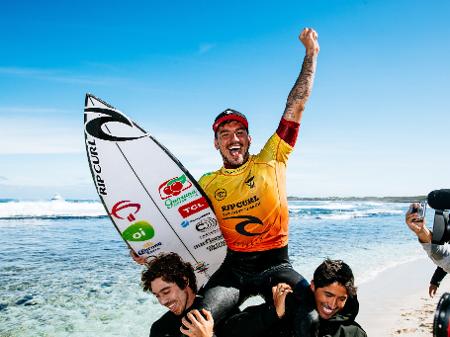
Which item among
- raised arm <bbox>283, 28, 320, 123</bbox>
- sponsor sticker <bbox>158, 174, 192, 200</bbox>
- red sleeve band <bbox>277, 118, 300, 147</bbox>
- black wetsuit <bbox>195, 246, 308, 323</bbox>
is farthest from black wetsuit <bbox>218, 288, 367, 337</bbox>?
sponsor sticker <bbox>158, 174, 192, 200</bbox>

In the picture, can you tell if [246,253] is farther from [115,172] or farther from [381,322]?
[381,322]

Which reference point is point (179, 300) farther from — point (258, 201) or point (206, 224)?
point (206, 224)

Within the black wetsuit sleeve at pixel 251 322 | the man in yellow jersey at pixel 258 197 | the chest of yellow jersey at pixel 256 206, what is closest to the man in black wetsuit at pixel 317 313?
the black wetsuit sleeve at pixel 251 322

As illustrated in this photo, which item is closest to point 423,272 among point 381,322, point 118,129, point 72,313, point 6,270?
point 381,322

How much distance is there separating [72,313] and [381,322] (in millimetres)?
5590

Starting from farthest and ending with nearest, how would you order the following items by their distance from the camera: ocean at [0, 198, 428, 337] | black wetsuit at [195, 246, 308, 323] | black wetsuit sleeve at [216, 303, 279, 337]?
ocean at [0, 198, 428, 337], black wetsuit at [195, 246, 308, 323], black wetsuit sleeve at [216, 303, 279, 337]

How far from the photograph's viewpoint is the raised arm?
10.9 ft

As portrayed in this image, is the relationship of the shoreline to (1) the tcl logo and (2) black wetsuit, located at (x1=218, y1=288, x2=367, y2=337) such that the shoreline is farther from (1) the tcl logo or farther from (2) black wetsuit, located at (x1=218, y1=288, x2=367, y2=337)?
(1) the tcl logo

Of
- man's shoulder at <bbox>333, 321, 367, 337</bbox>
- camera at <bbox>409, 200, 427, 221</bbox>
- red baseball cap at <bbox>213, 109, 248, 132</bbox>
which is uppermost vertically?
red baseball cap at <bbox>213, 109, 248, 132</bbox>

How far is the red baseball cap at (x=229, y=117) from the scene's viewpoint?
3353 millimetres

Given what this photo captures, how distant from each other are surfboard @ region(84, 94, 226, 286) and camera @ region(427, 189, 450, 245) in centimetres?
234

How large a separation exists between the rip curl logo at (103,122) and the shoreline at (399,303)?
4.86 metres

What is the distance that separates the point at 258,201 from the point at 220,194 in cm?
39

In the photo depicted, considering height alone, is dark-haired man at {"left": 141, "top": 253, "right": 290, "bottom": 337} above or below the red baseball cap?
below
